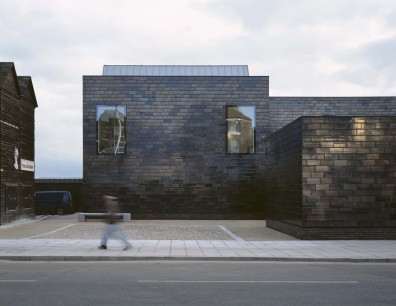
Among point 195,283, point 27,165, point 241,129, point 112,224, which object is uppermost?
point 241,129

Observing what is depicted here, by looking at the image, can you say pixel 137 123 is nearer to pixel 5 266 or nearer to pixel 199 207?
pixel 199 207

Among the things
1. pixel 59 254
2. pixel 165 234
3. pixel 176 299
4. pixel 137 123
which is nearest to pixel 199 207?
pixel 137 123

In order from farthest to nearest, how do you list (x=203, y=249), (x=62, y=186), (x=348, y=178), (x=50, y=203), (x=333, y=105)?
(x=62, y=186) < (x=50, y=203) < (x=333, y=105) < (x=348, y=178) < (x=203, y=249)

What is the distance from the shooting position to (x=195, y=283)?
10297mm

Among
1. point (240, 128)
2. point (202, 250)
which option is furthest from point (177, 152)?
point (202, 250)

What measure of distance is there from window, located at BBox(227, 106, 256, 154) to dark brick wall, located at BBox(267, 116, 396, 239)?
12.9 meters

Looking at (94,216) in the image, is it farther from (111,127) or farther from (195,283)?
(195,283)

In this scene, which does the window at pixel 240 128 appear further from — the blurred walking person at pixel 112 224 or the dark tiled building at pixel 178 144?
the blurred walking person at pixel 112 224

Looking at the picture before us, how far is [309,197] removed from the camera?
758 inches

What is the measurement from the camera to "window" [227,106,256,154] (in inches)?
1273

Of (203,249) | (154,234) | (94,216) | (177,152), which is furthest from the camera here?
(177,152)

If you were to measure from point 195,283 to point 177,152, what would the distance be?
21946mm

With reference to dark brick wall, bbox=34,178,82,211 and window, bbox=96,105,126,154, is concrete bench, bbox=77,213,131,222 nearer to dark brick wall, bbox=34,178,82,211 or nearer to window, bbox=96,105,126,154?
window, bbox=96,105,126,154

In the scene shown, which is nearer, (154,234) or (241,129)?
(154,234)
